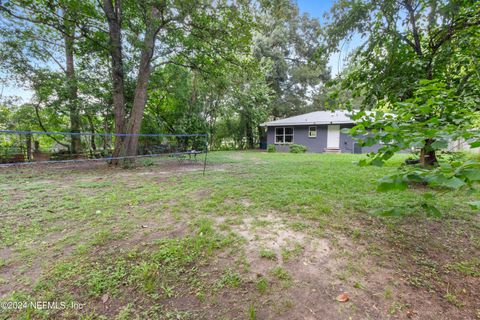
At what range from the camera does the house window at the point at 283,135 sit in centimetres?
1608

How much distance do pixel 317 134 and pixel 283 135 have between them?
254cm

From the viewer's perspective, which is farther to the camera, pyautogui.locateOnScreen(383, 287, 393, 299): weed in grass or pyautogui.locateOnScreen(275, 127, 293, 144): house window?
pyautogui.locateOnScreen(275, 127, 293, 144): house window

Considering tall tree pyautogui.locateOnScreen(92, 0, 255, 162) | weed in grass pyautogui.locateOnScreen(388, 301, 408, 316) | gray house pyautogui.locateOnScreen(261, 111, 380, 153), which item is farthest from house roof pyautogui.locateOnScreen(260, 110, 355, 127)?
weed in grass pyautogui.locateOnScreen(388, 301, 408, 316)

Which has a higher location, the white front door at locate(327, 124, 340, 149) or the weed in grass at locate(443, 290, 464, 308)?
the white front door at locate(327, 124, 340, 149)

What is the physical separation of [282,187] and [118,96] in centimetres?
679

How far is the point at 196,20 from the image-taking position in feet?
21.1

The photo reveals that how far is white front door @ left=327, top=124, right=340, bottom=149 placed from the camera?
14.3 metres

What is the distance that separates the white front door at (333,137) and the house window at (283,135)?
2.67 metres

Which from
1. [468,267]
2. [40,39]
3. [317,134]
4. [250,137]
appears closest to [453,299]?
[468,267]

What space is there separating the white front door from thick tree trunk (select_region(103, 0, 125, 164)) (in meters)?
12.3

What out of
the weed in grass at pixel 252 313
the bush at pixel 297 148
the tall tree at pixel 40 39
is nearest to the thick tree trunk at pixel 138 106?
the tall tree at pixel 40 39

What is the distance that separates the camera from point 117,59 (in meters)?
7.49

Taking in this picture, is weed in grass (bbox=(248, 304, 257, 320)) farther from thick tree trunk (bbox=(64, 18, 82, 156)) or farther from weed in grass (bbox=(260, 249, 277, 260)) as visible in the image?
thick tree trunk (bbox=(64, 18, 82, 156))

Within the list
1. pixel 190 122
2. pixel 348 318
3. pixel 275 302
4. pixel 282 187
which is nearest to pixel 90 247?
pixel 275 302
